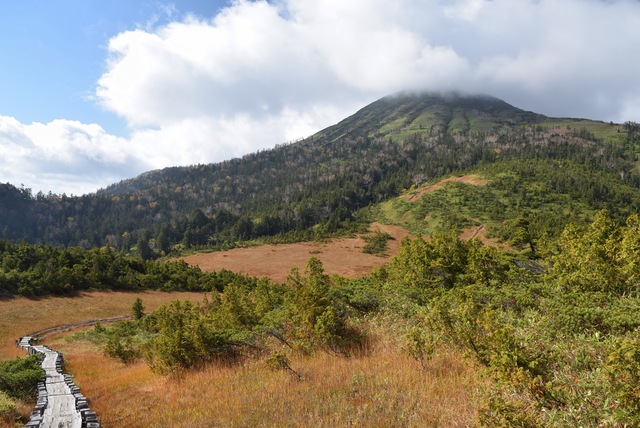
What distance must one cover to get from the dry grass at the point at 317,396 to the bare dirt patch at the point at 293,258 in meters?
53.1

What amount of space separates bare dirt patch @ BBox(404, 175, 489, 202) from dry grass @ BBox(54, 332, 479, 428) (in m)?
114

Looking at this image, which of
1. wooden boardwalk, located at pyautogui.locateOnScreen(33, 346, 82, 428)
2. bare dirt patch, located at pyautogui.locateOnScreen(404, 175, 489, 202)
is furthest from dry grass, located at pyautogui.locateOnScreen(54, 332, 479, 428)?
bare dirt patch, located at pyautogui.locateOnScreen(404, 175, 489, 202)

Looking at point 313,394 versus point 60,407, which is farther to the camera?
point 60,407

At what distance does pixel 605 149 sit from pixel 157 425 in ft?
626

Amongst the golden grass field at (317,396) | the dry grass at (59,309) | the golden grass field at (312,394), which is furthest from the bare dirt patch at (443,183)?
the golden grass field at (317,396)

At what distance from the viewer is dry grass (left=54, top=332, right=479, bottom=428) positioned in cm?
512

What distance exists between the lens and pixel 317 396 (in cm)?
614

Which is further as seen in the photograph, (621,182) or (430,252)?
(621,182)

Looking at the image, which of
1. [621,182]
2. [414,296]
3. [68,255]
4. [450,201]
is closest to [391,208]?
[450,201]

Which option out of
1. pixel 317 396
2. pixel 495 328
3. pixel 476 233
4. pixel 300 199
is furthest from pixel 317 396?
pixel 300 199

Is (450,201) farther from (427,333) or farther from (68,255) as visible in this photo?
(427,333)

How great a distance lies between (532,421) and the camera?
3.64 meters

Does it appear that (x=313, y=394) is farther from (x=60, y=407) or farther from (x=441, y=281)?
(x=441, y=281)

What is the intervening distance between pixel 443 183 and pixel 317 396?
12757cm
